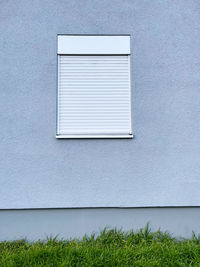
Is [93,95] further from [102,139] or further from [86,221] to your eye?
[86,221]

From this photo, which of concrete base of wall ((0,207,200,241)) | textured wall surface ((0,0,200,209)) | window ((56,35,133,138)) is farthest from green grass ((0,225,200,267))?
window ((56,35,133,138))

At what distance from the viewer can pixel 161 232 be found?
14.6 ft

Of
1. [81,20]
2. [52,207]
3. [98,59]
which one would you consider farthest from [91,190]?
[81,20]

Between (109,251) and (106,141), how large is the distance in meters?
1.79

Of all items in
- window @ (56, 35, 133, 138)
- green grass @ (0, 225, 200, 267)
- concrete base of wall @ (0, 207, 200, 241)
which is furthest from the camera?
window @ (56, 35, 133, 138)

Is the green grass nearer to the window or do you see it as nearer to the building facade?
the building facade

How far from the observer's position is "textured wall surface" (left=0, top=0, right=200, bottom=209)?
14.5 ft

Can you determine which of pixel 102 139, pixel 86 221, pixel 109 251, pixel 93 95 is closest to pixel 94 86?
pixel 93 95

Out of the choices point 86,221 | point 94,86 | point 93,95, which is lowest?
point 86,221

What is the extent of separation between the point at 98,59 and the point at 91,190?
2410 millimetres

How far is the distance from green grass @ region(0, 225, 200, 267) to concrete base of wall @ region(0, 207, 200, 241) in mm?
132

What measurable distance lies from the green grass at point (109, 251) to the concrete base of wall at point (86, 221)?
0.13 m

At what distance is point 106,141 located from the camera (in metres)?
4.50

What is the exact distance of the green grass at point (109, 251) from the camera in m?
3.46
